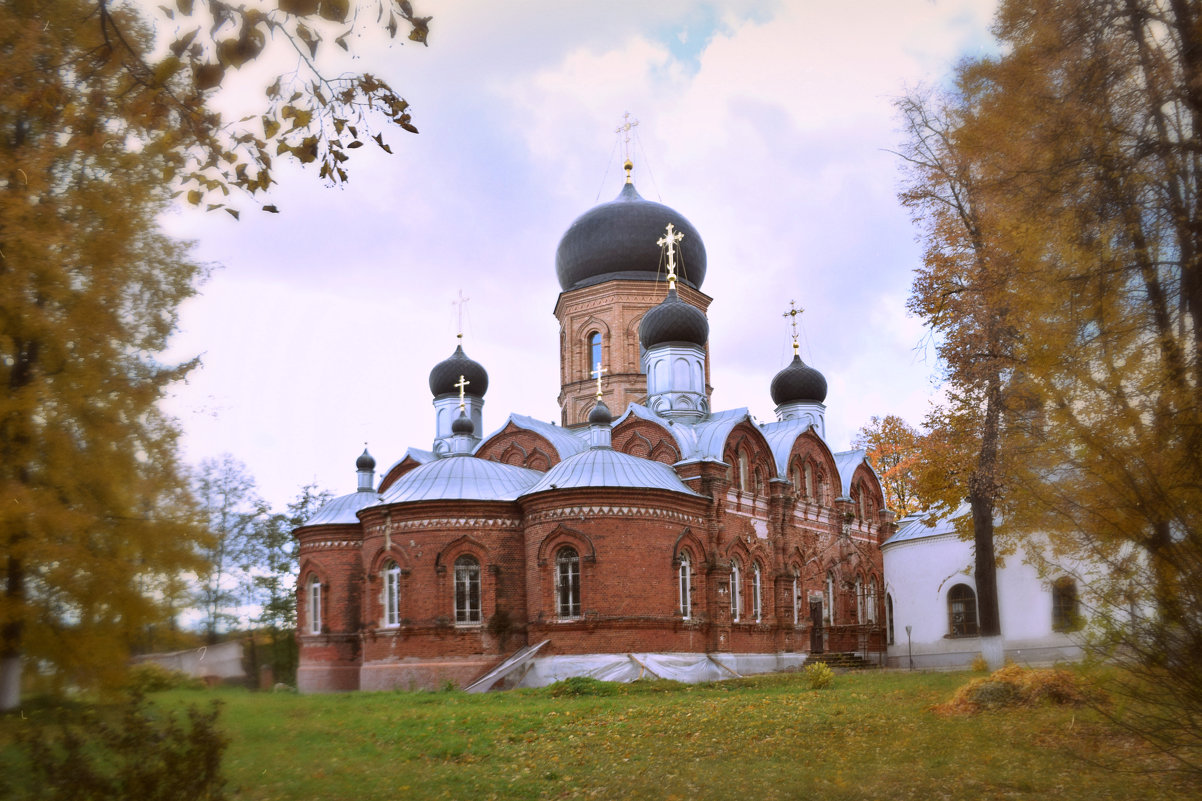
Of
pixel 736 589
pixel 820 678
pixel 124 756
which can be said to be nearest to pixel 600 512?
pixel 736 589

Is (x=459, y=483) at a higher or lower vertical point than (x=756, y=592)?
higher

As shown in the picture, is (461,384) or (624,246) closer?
(461,384)

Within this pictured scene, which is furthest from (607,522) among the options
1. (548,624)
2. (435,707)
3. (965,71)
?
(965,71)

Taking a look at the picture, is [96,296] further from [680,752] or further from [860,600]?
[860,600]

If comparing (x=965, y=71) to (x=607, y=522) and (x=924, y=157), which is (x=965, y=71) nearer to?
(x=924, y=157)

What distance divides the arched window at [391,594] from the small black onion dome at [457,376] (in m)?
9.04

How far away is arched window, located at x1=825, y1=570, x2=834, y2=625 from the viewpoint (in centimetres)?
2612

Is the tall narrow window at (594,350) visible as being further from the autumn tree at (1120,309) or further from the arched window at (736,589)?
the autumn tree at (1120,309)

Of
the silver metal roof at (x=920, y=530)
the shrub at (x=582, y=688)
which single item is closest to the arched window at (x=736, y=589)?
the silver metal roof at (x=920, y=530)

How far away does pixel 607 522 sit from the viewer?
1947cm

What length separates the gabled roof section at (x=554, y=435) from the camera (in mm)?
24422

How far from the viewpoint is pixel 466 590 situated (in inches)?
787

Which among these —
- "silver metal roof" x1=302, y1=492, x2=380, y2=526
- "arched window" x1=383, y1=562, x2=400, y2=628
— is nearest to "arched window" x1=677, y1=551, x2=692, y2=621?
"arched window" x1=383, y1=562, x2=400, y2=628

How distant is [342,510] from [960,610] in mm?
13881
